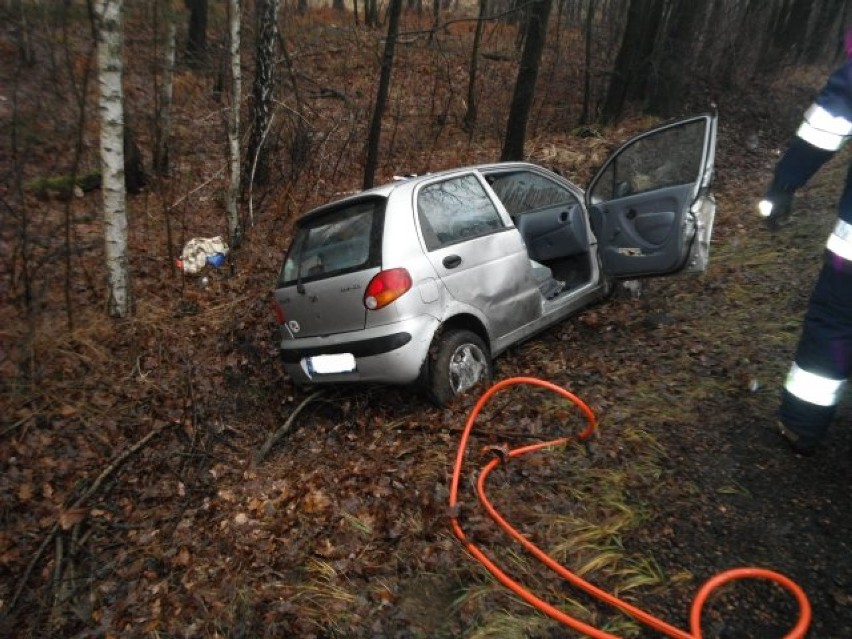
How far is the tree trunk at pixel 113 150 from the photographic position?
4852 mm

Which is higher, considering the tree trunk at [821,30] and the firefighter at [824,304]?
the tree trunk at [821,30]

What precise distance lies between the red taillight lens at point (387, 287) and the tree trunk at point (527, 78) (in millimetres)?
6037

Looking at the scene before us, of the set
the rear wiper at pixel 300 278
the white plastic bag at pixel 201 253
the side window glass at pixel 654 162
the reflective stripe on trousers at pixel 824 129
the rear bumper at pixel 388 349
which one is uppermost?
the reflective stripe on trousers at pixel 824 129

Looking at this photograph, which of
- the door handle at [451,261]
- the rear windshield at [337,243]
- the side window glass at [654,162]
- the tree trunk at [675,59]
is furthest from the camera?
the tree trunk at [675,59]

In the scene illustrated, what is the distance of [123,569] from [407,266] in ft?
8.36

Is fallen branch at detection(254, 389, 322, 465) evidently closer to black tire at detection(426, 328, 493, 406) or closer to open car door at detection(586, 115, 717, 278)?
black tire at detection(426, 328, 493, 406)

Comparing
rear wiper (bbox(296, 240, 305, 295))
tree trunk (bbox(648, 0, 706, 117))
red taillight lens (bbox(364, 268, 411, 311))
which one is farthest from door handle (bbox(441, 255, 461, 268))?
tree trunk (bbox(648, 0, 706, 117))

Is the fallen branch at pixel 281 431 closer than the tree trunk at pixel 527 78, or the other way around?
the fallen branch at pixel 281 431

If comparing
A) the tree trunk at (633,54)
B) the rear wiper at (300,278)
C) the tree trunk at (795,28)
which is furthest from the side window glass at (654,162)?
the tree trunk at (795,28)

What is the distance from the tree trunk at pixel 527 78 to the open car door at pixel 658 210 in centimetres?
382

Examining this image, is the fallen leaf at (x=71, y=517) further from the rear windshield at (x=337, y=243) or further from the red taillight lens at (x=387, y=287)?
the red taillight lens at (x=387, y=287)

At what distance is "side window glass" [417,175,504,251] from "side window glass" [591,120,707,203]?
4.40 feet

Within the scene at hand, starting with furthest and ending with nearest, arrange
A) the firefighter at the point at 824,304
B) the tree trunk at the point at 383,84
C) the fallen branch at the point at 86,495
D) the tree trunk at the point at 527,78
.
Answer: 1. the tree trunk at the point at 527,78
2. the tree trunk at the point at 383,84
3. the fallen branch at the point at 86,495
4. the firefighter at the point at 824,304

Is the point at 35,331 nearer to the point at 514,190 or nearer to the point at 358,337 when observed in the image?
the point at 358,337
